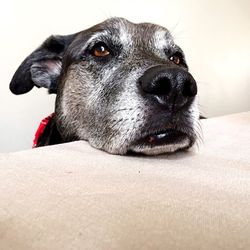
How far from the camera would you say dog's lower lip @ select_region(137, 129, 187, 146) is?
120 centimetres

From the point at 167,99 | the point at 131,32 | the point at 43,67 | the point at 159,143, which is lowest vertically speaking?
the point at 159,143

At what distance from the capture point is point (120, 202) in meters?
0.68

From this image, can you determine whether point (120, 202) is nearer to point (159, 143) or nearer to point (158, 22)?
point (159, 143)

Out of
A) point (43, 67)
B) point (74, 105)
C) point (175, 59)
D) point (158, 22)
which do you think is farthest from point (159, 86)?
point (158, 22)

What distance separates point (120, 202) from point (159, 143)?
0.54 meters

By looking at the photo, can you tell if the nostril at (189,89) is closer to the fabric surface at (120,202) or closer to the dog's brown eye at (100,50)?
the fabric surface at (120,202)

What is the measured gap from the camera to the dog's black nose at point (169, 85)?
1175 millimetres

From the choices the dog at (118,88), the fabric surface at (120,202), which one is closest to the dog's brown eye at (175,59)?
the dog at (118,88)

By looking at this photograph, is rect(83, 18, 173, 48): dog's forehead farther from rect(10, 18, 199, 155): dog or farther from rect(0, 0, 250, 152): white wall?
rect(0, 0, 250, 152): white wall

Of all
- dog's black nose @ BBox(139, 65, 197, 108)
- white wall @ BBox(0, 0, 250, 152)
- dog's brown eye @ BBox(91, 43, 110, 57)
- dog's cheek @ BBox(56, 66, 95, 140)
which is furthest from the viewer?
white wall @ BBox(0, 0, 250, 152)

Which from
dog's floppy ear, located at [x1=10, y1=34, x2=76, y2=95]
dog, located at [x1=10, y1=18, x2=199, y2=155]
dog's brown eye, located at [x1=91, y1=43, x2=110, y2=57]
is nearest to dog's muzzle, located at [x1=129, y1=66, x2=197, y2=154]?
dog, located at [x1=10, y1=18, x2=199, y2=155]

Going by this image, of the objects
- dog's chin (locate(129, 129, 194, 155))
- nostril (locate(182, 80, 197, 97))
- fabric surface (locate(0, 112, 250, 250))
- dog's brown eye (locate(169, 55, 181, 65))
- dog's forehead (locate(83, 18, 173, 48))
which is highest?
dog's forehead (locate(83, 18, 173, 48))

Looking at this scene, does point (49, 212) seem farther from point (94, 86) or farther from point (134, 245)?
point (94, 86)

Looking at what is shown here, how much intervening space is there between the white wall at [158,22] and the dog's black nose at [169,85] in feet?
5.33
